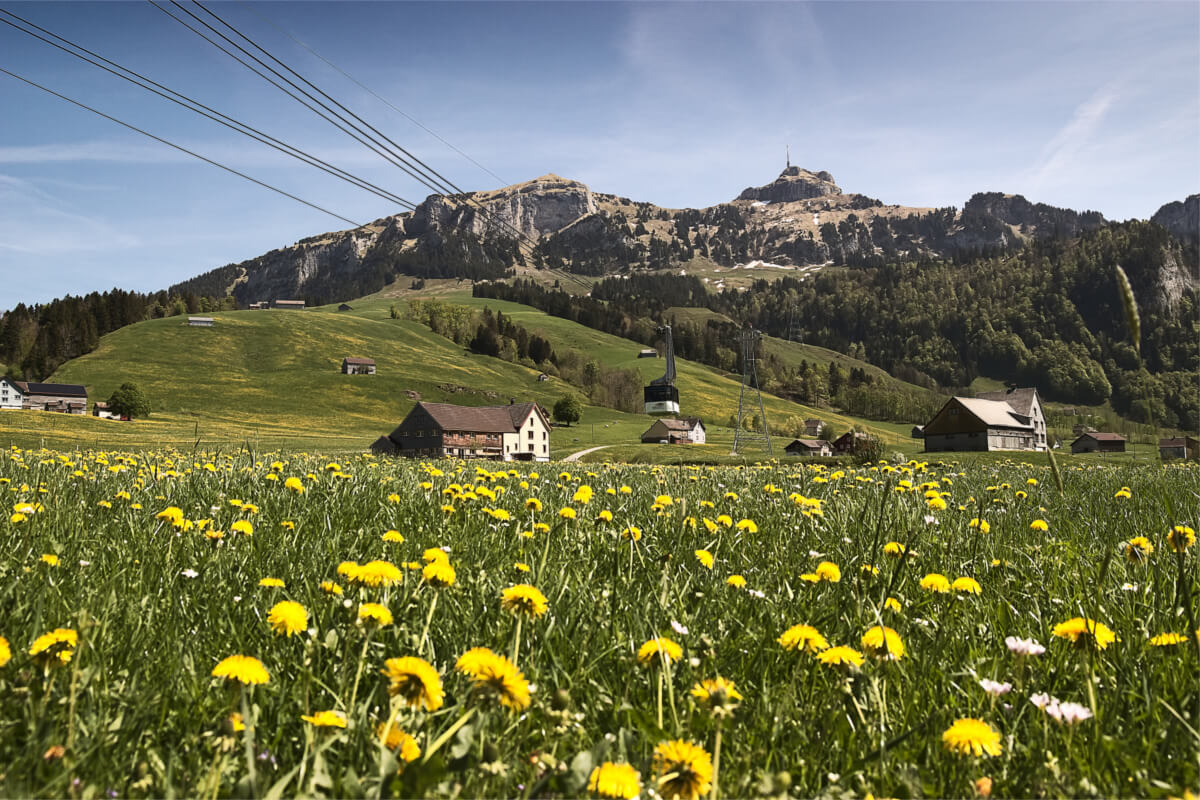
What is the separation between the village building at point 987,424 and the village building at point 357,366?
105053 millimetres

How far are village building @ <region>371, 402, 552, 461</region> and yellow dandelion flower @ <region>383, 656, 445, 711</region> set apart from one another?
285 feet

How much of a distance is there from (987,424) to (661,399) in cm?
7264

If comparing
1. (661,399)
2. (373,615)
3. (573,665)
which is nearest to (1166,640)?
(573,665)

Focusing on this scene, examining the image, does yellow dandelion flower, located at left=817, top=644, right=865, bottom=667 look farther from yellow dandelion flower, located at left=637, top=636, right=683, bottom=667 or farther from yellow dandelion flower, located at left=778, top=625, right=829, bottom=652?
yellow dandelion flower, located at left=637, top=636, right=683, bottom=667

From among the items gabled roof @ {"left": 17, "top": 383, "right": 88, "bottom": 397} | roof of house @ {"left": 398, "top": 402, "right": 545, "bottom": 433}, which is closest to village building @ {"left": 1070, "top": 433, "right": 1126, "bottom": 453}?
roof of house @ {"left": 398, "top": 402, "right": 545, "bottom": 433}

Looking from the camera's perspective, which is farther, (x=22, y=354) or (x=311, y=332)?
Result: (x=311, y=332)

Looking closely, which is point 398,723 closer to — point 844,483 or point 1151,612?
point 1151,612

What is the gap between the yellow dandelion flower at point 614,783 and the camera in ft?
4.51

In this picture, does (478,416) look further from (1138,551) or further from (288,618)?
(288,618)

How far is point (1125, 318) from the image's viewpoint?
215cm

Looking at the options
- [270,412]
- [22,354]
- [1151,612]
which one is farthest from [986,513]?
[22,354]

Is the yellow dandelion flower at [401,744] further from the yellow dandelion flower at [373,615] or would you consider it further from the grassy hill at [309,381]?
the grassy hill at [309,381]

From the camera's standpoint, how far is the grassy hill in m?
107

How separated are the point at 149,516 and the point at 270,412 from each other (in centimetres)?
11702
